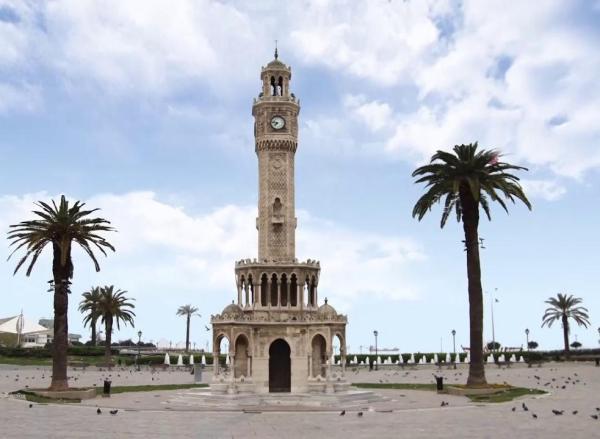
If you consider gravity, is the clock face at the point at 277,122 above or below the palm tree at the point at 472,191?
above

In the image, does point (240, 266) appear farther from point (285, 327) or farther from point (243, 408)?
point (243, 408)

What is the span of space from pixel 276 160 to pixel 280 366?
1489 centimetres

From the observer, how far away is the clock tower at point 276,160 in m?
50.2

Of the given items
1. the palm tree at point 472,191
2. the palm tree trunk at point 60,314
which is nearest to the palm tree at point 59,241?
the palm tree trunk at point 60,314

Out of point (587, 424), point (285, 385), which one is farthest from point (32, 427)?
point (285, 385)

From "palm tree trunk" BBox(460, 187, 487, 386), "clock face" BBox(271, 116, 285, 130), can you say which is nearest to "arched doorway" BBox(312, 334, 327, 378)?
"palm tree trunk" BBox(460, 187, 487, 386)

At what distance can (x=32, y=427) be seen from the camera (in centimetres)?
2623

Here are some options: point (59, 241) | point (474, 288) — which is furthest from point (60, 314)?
point (474, 288)

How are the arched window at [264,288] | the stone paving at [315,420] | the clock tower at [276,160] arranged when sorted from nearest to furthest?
the stone paving at [315,420] → the arched window at [264,288] → the clock tower at [276,160]

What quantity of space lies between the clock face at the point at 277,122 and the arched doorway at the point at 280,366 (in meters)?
15.6

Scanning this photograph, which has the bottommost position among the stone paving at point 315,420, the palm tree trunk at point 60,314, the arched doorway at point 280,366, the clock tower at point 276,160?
the stone paving at point 315,420

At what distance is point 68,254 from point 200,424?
2209 centimetres

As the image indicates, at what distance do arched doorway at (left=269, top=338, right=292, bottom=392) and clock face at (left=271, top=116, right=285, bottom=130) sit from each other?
15.6 meters

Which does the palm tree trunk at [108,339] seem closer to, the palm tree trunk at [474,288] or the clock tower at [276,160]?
the clock tower at [276,160]
